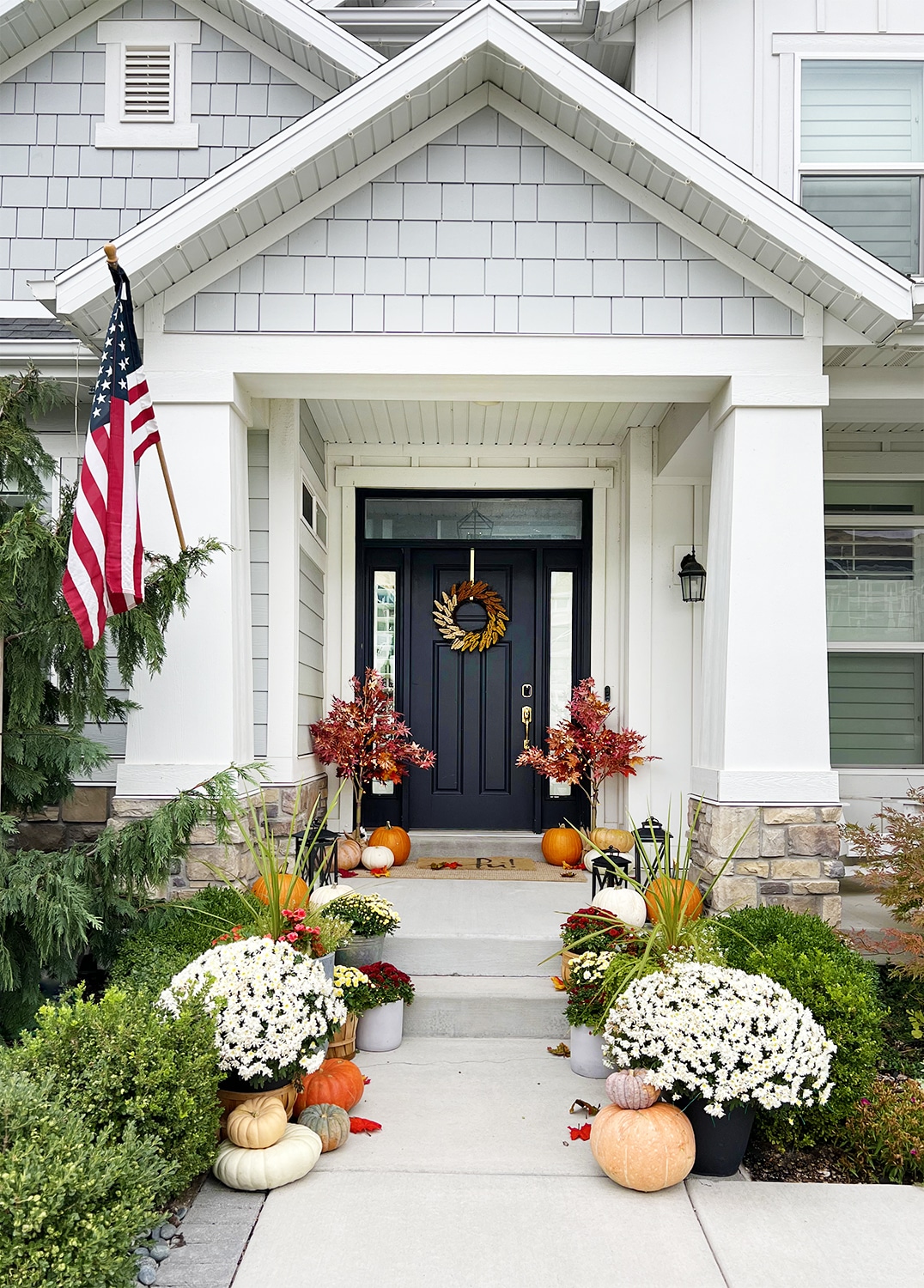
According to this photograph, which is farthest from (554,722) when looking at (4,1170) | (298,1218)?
(4,1170)

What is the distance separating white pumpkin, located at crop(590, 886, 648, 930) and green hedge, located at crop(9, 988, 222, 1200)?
197 cm

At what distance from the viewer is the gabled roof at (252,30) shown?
5.57m

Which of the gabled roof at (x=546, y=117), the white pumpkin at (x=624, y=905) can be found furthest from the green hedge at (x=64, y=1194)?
the gabled roof at (x=546, y=117)

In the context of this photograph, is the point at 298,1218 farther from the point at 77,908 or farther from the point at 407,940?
the point at 407,940

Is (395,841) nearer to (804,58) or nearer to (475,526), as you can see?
(475,526)

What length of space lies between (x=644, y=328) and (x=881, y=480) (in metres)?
2.57

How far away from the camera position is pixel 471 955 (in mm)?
4469

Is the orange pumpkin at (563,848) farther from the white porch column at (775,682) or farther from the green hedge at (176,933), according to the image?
the green hedge at (176,933)

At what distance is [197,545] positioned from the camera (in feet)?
14.2

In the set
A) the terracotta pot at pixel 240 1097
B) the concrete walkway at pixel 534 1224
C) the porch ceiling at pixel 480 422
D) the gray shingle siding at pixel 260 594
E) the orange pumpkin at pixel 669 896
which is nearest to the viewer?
the concrete walkway at pixel 534 1224

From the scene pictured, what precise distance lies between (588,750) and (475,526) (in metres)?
1.84

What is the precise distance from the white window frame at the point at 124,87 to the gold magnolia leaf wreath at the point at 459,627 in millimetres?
3246

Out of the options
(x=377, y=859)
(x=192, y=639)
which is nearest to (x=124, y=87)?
(x=192, y=639)

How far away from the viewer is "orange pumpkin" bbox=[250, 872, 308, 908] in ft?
12.7
